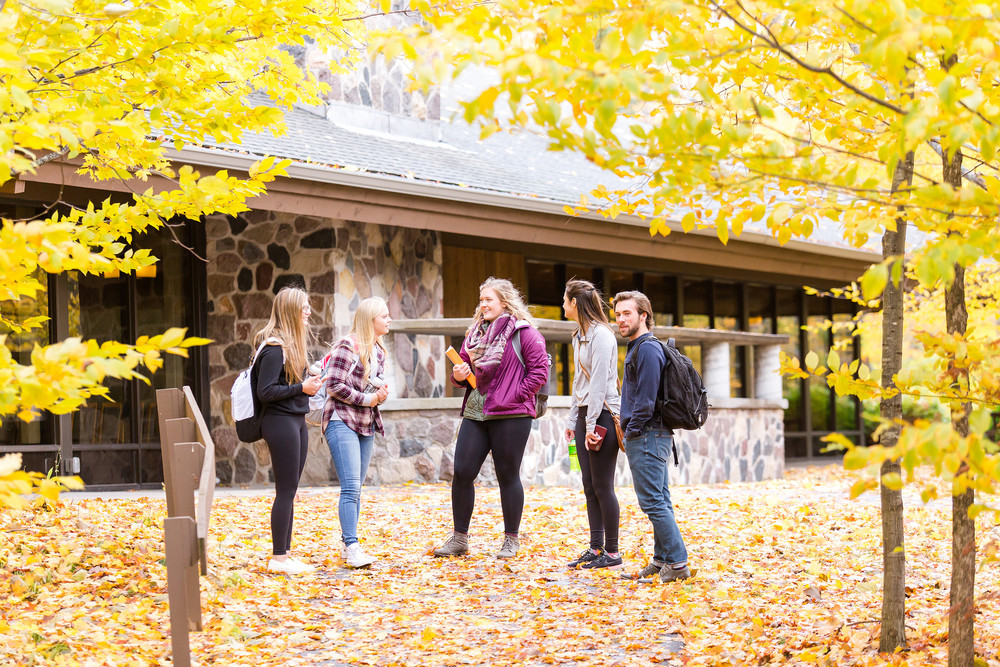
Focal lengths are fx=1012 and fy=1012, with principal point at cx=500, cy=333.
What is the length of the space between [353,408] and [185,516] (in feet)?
7.59

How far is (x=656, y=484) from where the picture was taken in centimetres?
557

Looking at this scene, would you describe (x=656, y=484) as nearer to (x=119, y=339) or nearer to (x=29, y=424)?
(x=29, y=424)

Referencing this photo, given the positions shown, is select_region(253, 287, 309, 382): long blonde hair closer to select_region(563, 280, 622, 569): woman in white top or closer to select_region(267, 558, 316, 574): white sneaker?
select_region(267, 558, 316, 574): white sneaker

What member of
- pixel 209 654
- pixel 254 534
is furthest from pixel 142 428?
pixel 209 654

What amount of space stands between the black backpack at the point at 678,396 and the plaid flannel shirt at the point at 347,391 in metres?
1.63

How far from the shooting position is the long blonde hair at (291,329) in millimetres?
5746

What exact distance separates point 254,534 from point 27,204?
4.28 m

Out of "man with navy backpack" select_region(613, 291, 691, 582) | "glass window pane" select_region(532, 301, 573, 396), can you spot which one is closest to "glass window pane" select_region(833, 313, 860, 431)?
"glass window pane" select_region(532, 301, 573, 396)

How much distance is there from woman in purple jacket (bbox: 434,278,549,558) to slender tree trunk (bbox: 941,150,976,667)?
290 cm

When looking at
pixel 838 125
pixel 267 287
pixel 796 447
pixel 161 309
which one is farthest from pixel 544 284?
pixel 838 125

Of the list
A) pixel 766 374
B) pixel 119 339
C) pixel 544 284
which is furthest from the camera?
pixel 544 284


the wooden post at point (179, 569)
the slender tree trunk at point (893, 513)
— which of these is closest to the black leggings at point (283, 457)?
the wooden post at point (179, 569)

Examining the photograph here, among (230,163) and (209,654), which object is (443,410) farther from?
(209,654)

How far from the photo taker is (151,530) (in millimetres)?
6461
